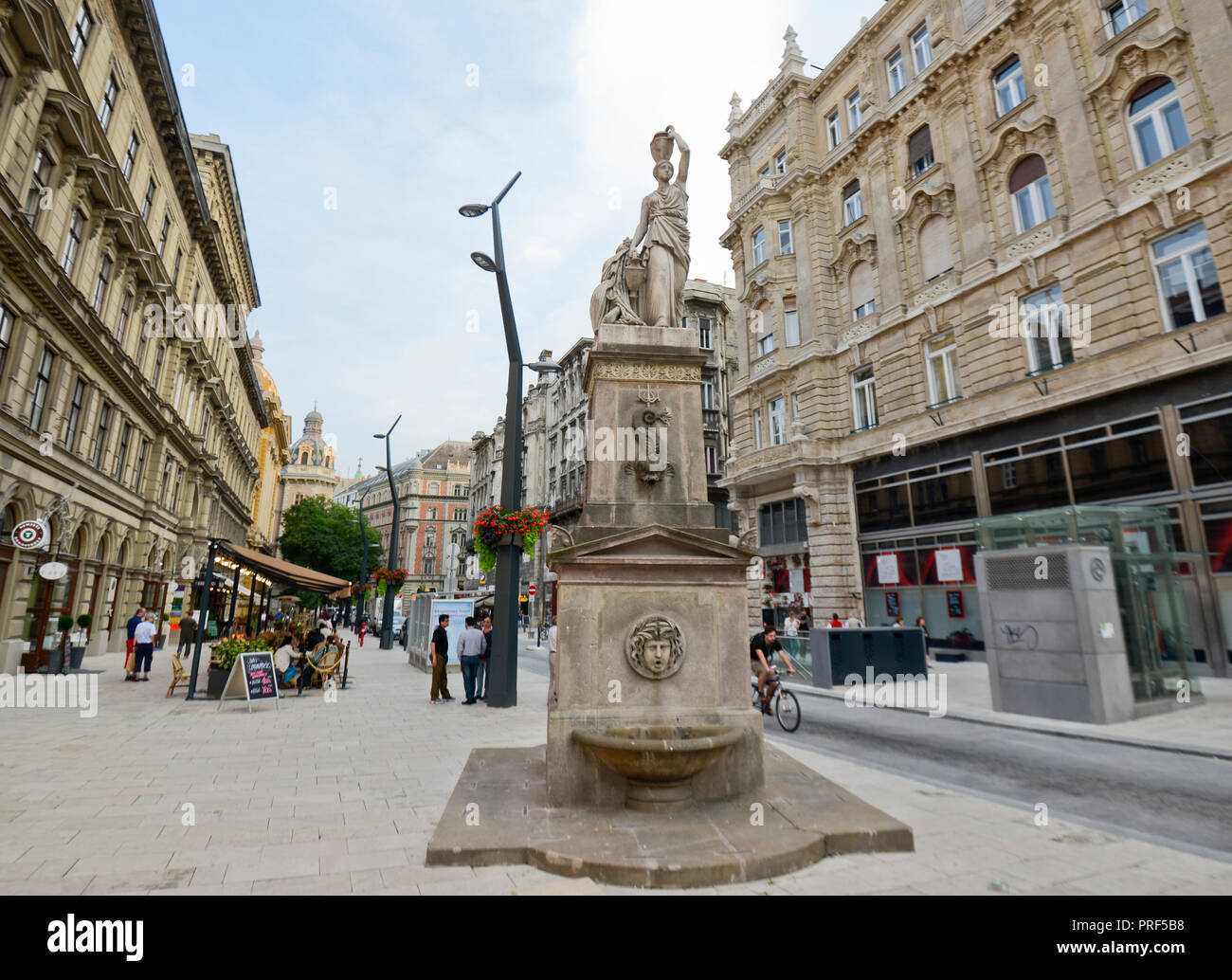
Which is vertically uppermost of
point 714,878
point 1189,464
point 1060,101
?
point 1060,101

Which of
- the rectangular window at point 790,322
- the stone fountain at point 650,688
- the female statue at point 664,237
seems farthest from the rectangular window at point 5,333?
the rectangular window at point 790,322

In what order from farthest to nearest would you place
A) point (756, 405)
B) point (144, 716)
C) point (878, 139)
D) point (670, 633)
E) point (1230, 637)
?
point (756, 405), point (878, 139), point (1230, 637), point (144, 716), point (670, 633)

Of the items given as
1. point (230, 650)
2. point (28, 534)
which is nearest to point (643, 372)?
point (230, 650)

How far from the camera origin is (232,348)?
141 feet

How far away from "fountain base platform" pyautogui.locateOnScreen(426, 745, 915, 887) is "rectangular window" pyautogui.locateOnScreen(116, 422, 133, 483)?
24516 millimetres

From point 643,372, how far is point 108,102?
941 inches

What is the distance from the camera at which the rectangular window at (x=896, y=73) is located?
24.8 m

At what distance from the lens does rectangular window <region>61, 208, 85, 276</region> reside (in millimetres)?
17725

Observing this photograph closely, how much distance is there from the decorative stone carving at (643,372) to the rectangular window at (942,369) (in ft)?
57.2

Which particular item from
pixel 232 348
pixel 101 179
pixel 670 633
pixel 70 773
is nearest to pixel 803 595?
pixel 670 633

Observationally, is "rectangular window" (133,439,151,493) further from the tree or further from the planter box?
the tree

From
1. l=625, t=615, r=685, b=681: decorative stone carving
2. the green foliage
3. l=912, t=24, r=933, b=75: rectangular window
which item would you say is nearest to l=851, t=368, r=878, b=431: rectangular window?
l=912, t=24, r=933, b=75: rectangular window

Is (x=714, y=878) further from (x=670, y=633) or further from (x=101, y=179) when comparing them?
(x=101, y=179)
